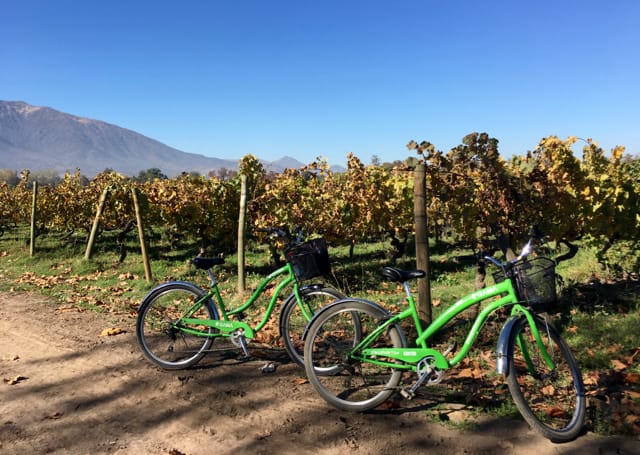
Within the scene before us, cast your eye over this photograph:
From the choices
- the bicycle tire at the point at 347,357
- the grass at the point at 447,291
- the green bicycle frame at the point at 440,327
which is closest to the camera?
the green bicycle frame at the point at 440,327

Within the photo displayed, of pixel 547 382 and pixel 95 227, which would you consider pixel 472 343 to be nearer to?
pixel 547 382

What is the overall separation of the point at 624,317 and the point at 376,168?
7.25 metres

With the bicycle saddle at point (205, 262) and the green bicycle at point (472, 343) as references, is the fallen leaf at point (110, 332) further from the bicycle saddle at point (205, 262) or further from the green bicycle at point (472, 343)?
the green bicycle at point (472, 343)

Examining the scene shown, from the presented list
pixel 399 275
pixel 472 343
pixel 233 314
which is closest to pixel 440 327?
pixel 472 343

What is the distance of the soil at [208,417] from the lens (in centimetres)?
280

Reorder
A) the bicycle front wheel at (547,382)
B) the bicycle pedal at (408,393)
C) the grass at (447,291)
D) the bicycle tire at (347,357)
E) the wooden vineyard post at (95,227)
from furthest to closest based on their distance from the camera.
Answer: the wooden vineyard post at (95,227), the grass at (447,291), the bicycle tire at (347,357), the bicycle pedal at (408,393), the bicycle front wheel at (547,382)

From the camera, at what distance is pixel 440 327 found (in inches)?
124

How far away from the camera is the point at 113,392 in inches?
145

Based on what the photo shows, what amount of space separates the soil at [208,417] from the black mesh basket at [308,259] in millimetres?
922

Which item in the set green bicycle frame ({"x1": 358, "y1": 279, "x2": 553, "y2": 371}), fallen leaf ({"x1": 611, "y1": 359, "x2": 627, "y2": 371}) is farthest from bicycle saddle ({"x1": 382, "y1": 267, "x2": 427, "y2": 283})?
fallen leaf ({"x1": 611, "y1": 359, "x2": 627, "y2": 371})

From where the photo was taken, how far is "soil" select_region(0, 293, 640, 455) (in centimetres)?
280

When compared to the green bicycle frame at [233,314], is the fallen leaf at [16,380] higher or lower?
lower

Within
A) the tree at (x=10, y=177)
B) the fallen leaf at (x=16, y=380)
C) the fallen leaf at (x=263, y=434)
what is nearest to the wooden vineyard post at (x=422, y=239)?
the fallen leaf at (x=263, y=434)

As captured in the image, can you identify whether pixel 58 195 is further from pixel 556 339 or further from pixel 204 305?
pixel 556 339
